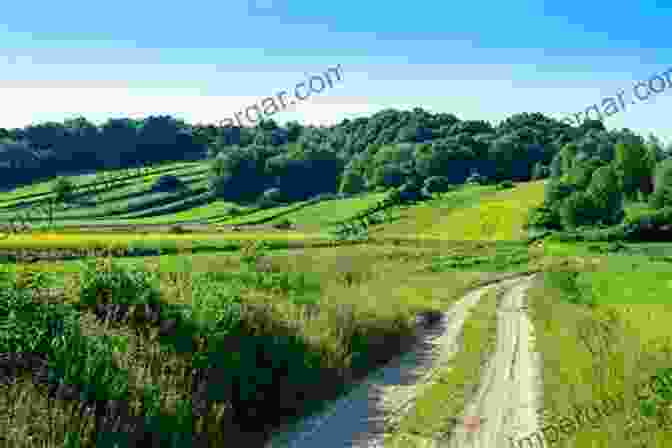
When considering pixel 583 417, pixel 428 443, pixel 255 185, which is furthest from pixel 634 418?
pixel 255 185

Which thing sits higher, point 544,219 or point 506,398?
point 544,219

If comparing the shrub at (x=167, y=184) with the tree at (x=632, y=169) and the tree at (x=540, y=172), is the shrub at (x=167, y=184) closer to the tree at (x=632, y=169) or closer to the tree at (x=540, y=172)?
the tree at (x=540, y=172)

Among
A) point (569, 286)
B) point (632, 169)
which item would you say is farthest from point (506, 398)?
point (632, 169)

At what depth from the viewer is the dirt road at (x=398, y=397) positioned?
1169cm

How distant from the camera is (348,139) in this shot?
189875mm

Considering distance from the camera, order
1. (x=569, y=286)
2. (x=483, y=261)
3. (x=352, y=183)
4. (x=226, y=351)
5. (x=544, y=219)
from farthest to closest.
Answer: (x=352, y=183) < (x=544, y=219) < (x=483, y=261) < (x=569, y=286) < (x=226, y=351)

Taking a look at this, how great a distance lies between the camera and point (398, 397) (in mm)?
14617

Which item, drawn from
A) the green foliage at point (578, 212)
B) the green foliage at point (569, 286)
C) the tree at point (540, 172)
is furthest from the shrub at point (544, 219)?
the tree at point (540, 172)

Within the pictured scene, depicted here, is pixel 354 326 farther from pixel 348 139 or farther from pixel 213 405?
pixel 348 139

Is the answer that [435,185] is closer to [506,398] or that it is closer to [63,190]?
[63,190]

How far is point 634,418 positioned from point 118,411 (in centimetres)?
736

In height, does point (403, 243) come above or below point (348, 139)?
below

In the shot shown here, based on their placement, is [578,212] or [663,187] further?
[663,187]

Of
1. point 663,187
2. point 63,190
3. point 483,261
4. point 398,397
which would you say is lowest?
point 483,261
